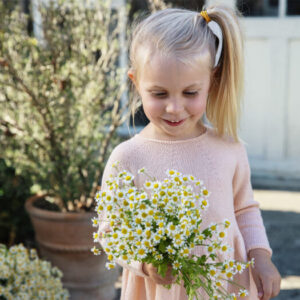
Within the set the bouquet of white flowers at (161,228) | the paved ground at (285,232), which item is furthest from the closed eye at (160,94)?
the paved ground at (285,232)

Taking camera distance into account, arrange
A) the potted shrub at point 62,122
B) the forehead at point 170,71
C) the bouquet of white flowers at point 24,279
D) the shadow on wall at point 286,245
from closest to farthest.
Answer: the forehead at point 170,71 < the bouquet of white flowers at point 24,279 < the potted shrub at point 62,122 < the shadow on wall at point 286,245

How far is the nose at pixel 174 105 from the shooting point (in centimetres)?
153

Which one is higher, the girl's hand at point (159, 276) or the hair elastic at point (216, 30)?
the hair elastic at point (216, 30)

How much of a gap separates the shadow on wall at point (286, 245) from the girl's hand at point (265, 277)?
1.67 metres

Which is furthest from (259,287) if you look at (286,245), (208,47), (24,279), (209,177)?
(286,245)

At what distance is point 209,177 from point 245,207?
0.72 feet

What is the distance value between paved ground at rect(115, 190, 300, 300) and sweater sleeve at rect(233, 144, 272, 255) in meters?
1.64

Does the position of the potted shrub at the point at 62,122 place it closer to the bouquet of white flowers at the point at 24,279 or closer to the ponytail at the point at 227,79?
the bouquet of white flowers at the point at 24,279

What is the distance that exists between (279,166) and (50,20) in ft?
10.6

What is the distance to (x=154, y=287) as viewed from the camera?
1.66 metres

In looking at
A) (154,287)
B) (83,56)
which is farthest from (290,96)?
(154,287)

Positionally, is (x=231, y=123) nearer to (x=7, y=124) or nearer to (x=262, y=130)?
(x=7, y=124)

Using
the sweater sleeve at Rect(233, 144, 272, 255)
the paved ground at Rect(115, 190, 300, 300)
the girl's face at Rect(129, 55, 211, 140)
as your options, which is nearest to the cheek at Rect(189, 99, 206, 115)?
the girl's face at Rect(129, 55, 211, 140)

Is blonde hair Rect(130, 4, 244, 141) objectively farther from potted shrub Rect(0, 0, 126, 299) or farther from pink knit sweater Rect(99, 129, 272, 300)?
potted shrub Rect(0, 0, 126, 299)
